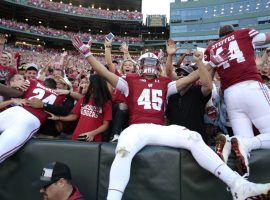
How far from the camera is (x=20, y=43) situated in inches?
1610

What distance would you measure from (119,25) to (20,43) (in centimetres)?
1449

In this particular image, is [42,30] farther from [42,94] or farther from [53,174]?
[53,174]

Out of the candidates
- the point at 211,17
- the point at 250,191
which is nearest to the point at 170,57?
the point at 250,191

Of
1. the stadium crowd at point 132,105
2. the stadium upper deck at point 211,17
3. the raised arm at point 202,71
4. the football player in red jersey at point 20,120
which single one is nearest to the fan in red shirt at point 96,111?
the stadium crowd at point 132,105

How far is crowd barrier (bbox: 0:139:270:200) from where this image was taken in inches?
131

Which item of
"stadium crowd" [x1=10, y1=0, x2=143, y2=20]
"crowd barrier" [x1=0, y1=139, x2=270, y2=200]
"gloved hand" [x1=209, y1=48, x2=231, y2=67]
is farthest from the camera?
"stadium crowd" [x1=10, y1=0, x2=143, y2=20]

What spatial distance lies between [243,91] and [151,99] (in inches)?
39.5

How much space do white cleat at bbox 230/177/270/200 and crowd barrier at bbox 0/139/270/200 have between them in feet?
1.79

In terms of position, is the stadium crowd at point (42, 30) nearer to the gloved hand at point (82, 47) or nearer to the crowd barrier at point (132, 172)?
the gloved hand at point (82, 47)

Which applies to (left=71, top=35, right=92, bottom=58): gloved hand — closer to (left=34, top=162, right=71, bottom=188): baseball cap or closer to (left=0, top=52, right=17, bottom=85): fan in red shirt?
(left=34, top=162, right=71, bottom=188): baseball cap

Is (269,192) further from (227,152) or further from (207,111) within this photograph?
(207,111)

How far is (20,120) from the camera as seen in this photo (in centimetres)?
361

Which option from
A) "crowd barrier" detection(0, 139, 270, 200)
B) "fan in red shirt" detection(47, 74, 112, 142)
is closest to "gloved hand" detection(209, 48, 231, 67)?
"crowd barrier" detection(0, 139, 270, 200)

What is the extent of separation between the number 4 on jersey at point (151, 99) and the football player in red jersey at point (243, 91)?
77 cm
